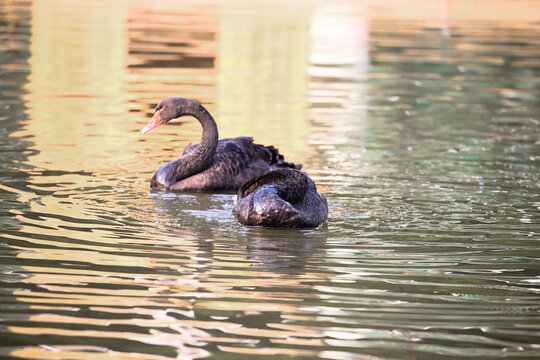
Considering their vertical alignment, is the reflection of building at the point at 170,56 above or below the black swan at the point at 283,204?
above

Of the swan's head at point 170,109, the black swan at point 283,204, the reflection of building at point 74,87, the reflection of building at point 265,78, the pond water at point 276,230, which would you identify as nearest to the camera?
the pond water at point 276,230

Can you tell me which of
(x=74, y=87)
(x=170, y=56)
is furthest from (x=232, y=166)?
(x=170, y=56)

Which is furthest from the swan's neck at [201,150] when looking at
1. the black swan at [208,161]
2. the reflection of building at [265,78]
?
the reflection of building at [265,78]

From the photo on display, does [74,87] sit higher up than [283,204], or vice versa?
[74,87]

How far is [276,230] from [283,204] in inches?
10.7

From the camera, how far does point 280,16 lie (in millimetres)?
41438

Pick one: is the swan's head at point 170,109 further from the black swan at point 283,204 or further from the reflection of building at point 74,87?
the black swan at point 283,204

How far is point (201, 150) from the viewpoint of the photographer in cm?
1138

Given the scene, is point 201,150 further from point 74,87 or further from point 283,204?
point 74,87

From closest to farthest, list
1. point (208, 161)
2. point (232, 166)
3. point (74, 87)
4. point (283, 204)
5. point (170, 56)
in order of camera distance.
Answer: point (283, 204) → point (232, 166) → point (208, 161) → point (74, 87) → point (170, 56)

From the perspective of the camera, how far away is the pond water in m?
5.96

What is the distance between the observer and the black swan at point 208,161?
11.0 meters

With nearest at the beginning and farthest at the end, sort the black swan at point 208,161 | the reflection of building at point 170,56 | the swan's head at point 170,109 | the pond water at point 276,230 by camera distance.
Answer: the pond water at point 276,230
the black swan at point 208,161
the swan's head at point 170,109
the reflection of building at point 170,56

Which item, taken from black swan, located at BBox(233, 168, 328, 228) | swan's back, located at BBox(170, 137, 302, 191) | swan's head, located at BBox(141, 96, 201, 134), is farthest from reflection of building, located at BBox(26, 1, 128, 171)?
black swan, located at BBox(233, 168, 328, 228)
